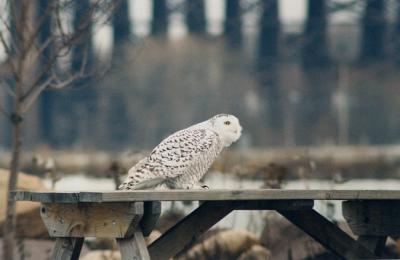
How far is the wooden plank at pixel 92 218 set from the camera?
8.46 metres

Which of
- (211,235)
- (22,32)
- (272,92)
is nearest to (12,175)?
(22,32)

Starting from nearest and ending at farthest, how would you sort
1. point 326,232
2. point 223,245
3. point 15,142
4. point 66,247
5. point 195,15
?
1. point 66,247
2. point 326,232
3. point 15,142
4. point 223,245
5. point 195,15

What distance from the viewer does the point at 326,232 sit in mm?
9680

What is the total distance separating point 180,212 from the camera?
46.6 ft

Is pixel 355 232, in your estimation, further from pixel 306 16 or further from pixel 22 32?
pixel 306 16

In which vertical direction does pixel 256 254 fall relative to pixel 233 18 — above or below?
below

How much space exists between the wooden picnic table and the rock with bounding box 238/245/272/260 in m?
2.53

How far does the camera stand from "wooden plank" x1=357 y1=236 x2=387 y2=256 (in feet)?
32.4

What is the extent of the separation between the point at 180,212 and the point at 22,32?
328 centimetres

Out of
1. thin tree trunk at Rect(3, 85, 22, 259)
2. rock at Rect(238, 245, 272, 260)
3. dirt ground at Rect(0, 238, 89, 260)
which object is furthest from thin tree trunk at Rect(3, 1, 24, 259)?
rock at Rect(238, 245, 272, 260)

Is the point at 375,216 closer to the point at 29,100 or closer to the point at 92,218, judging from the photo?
the point at 92,218

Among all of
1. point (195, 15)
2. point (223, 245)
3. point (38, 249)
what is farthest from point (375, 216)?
point (195, 15)

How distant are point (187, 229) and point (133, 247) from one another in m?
0.66

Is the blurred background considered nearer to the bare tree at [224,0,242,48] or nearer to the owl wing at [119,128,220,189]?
the bare tree at [224,0,242,48]
